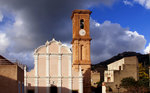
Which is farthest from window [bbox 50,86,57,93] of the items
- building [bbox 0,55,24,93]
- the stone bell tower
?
building [bbox 0,55,24,93]

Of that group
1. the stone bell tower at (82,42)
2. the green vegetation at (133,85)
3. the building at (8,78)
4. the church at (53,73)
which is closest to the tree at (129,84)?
the green vegetation at (133,85)

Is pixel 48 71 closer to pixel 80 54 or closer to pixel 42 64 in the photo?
pixel 42 64

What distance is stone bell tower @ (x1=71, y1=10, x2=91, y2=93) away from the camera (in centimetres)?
4775

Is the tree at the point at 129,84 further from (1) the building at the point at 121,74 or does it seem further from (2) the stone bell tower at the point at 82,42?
(2) the stone bell tower at the point at 82,42

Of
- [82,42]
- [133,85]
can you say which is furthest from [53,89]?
[133,85]

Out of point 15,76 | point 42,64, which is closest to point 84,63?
point 42,64

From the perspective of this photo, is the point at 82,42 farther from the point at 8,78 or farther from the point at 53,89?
the point at 8,78

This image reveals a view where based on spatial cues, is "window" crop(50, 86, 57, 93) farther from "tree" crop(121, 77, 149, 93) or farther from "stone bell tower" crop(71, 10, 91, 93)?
"tree" crop(121, 77, 149, 93)

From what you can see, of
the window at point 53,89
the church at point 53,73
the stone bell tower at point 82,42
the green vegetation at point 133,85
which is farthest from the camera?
the stone bell tower at point 82,42

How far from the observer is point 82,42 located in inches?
1917

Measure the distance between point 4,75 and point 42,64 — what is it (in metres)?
20.3

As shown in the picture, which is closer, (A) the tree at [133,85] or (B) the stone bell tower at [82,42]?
(A) the tree at [133,85]

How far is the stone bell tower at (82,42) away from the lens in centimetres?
4775

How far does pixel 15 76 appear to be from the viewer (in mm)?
22016
